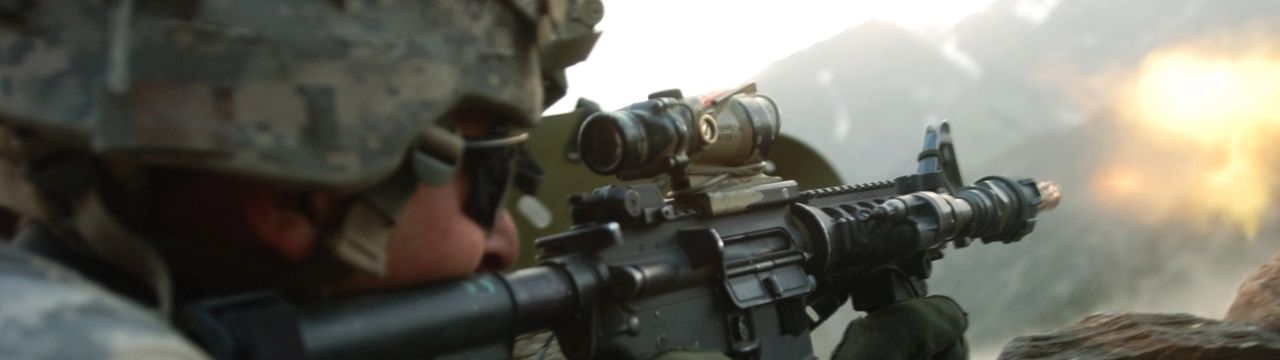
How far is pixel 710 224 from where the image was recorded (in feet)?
7.97

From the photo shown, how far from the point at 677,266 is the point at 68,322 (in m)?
1.33

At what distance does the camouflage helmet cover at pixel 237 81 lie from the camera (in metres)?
1.17

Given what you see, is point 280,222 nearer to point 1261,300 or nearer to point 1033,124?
point 1261,300

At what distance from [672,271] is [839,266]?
2.21 feet

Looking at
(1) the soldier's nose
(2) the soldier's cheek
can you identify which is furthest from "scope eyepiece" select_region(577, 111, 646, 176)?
(2) the soldier's cheek

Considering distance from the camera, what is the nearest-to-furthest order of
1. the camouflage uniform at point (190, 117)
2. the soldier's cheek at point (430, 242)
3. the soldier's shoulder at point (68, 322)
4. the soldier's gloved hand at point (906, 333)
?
the soldier's shoulder at point (68, 322) → the camouflage uniform at point (190, 117) → the soldier's cheek at point (430, 242) → the soldier's gloved hand at point (906, 333)

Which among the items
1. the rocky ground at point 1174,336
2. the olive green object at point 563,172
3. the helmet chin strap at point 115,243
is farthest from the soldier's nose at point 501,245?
the rocky ground at point 1174,336

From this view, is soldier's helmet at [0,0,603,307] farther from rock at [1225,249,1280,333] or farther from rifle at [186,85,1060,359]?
rock at [1225,249,1280,333]

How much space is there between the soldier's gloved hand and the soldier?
1.51m

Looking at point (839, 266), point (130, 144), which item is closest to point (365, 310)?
point (130, 144)

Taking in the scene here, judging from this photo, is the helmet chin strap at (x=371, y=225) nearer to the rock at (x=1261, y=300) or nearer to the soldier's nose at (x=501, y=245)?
the soldier's nose at (x=501, y=245)

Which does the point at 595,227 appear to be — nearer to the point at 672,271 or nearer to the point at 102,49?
the point at 672,271

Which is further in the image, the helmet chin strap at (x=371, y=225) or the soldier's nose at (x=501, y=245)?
the soldier's nose at (x=501, y=245)

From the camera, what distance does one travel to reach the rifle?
1552mm
